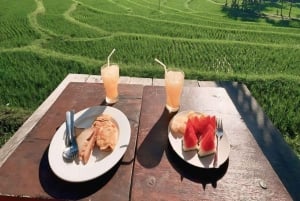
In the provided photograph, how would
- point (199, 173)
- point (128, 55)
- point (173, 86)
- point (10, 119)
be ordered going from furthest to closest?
1. point (128, 55)
2. point (10, 119)
3. point (173, 86)
4. point (199, 173)

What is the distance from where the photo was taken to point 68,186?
5.21 feet

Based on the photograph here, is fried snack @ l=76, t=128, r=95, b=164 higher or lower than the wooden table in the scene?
higher

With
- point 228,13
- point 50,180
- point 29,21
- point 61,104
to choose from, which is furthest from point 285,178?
point 228,13

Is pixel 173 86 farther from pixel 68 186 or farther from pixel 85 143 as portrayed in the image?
pixel 68 186

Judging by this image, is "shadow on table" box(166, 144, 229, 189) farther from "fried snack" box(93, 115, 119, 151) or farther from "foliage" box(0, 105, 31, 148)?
"foliage" box(0, 105, 31, 148)

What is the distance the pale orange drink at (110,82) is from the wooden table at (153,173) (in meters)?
0.27

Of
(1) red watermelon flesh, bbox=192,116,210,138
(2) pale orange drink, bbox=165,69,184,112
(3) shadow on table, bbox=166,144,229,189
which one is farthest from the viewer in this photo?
(2) pale orange drink, bbox=165,69,184,112

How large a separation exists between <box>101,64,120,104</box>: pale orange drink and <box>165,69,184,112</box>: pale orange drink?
455 mm

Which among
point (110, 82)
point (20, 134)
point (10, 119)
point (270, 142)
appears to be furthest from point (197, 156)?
point (10, 119)

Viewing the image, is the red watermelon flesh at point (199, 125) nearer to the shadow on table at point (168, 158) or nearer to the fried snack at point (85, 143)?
the shadow on table at point (168, 158)

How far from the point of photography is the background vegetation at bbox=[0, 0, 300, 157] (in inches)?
189

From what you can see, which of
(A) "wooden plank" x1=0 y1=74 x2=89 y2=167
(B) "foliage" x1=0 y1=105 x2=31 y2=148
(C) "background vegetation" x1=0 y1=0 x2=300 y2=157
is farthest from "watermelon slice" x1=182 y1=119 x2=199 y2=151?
(B) "foliage" x1=0 y1=105 x2=31 y2=148

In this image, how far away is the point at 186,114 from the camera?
2.10 meters

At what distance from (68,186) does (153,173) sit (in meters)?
0.49
